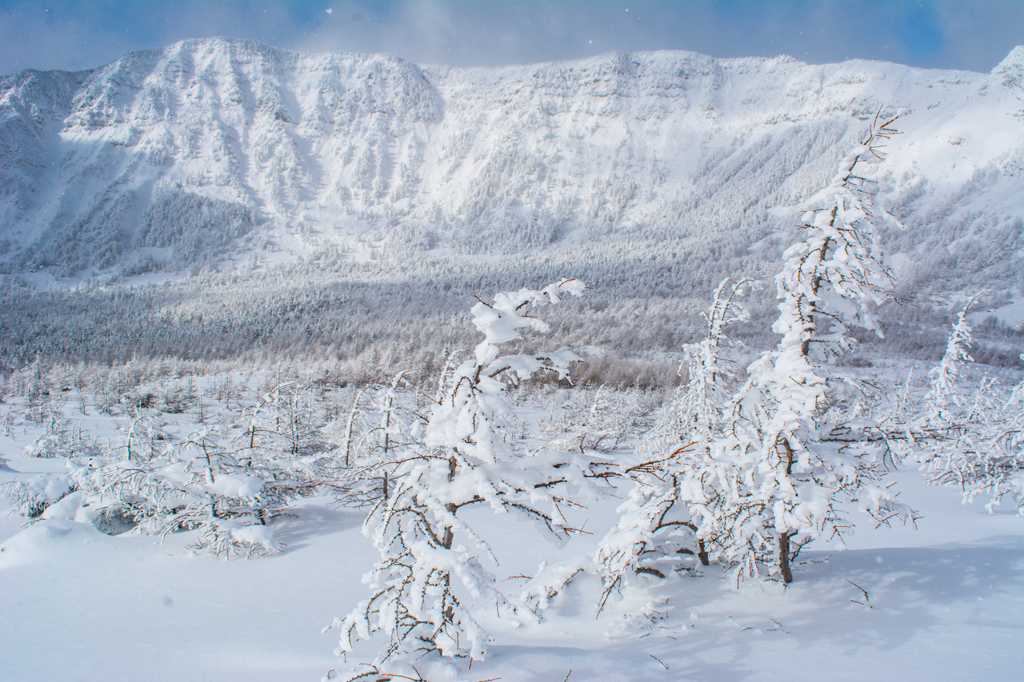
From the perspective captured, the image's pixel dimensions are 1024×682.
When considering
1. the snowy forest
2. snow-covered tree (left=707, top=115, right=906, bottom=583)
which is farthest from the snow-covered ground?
snow-covered tree (left=707, top=115, right=906, bottom=583)

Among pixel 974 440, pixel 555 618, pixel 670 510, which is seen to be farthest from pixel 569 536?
pixel 974 440

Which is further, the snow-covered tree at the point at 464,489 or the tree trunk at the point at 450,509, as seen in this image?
the tree trunk at the point at 450,509

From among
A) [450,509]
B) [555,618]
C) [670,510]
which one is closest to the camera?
[450,509]

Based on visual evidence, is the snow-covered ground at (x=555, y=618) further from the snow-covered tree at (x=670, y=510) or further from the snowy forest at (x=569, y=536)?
the snow-covered tree at (x=670, y=510)

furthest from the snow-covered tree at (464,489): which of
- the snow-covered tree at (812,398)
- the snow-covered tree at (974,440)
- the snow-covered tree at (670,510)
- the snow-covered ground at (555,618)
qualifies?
the snow-covered tree at (974,440)

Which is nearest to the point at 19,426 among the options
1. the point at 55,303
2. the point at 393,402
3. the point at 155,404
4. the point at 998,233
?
the point at 155,404

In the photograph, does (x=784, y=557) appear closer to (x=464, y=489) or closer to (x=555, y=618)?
(x=555, y=618)

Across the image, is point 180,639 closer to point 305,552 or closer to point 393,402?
point 305,552

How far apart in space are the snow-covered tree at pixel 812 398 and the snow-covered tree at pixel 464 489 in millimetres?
3541

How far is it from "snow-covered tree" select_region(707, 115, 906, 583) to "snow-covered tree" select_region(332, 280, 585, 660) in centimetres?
354

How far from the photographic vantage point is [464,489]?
159 inches

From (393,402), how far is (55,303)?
7112 inches

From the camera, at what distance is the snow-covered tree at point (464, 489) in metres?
3.96

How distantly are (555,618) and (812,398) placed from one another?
15.4ft
